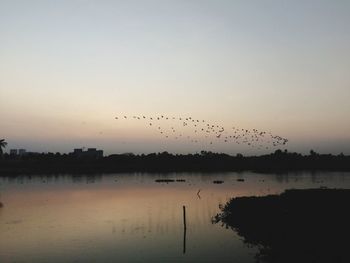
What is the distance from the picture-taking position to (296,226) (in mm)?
35719

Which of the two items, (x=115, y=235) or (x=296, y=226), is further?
(x=115, y=235)

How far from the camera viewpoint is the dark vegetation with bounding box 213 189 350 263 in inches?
1129

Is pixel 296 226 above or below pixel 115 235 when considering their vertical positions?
above

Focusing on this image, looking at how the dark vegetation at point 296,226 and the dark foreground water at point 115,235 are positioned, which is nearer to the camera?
the dark vegetation at point 296,226

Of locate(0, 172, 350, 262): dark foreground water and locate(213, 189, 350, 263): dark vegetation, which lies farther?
locate(0, 172, 350, 262): dark foreground water

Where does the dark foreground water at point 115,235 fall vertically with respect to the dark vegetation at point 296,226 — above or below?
below

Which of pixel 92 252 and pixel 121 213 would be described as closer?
pixel 92 252

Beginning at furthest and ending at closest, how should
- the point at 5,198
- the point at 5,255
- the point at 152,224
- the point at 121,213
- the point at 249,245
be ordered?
the point at 5,198 < the point at 121,213 < the point at 152,224 < the point at 249,245 < the point at 5,255

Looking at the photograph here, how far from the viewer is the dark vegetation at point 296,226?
2869 cm

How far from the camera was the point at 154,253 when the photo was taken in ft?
112

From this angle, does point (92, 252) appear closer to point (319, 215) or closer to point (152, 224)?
point (152, 224)

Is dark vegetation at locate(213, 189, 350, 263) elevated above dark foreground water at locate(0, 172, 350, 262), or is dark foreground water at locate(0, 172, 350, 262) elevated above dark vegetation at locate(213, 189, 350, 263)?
dark vegetation at locate(213, 189, 350, 263)

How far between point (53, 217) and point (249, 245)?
Result: 101 ft

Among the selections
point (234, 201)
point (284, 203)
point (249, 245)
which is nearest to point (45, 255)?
point (249, 245)
